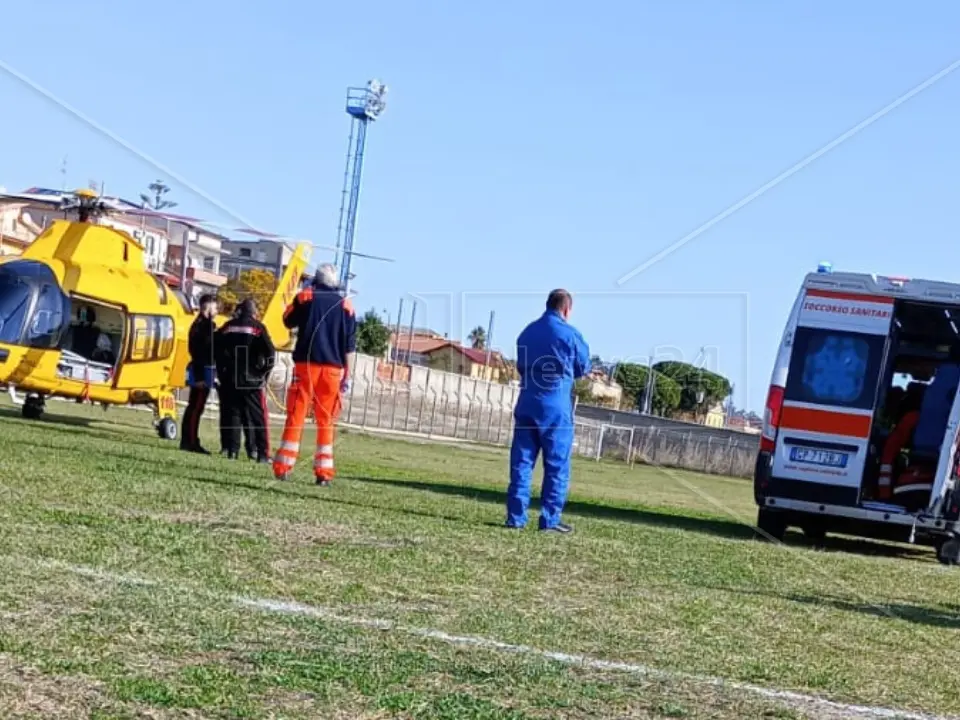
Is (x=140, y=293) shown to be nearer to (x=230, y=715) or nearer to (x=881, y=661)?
(x=881, y=661)

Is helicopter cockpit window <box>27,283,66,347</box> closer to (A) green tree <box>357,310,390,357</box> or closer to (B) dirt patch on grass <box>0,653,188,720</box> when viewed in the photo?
(B) dirt patch on grass <box>0,653,188,720</box>

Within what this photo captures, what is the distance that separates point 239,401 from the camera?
16938 millimetres

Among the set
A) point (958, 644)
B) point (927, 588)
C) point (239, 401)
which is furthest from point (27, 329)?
point (958, 644)

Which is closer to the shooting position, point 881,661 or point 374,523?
point 881,661

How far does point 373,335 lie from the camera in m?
76.4

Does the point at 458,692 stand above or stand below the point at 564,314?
below

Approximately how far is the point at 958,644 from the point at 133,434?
15.4 m

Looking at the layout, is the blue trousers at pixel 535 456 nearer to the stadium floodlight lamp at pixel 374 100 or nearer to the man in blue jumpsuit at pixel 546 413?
the man in blue jumpsuit at pixel 546 413

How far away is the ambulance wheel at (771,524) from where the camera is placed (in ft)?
51.5

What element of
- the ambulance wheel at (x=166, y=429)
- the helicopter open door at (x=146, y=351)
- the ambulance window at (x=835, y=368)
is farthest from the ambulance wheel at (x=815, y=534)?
the helicopter open door at (x=146, y=351)

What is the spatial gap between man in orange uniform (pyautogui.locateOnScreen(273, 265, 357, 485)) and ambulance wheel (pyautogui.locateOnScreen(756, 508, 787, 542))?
495cm

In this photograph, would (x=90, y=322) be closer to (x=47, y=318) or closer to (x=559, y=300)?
(x=47, y=318)

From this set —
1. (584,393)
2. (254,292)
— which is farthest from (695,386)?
Result: (254,292)

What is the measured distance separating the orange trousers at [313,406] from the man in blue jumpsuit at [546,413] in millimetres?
2320
